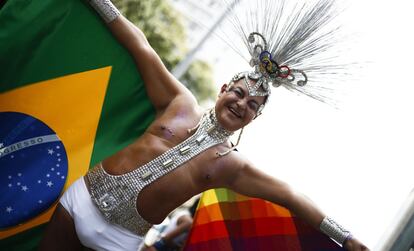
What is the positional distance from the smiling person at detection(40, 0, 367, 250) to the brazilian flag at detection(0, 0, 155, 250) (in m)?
0.16

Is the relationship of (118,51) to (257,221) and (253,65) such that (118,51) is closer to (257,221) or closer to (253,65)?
(253,65)

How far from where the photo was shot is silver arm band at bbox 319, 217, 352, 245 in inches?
84.4

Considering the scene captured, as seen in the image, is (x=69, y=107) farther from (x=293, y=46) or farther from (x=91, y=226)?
(x=293, y=46)

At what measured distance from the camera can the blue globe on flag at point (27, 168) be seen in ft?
7.24

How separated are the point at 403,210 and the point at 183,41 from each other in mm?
7499

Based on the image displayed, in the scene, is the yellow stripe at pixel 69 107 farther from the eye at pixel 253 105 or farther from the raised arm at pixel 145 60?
the eye at pixel 253 105

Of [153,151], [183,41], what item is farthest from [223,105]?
[183,41]

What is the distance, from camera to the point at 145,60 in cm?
236

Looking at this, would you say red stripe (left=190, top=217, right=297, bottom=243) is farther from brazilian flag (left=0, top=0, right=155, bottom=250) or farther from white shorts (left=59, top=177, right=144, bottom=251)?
brazilian flag (left=0, top=0, right=155, bottom=250)

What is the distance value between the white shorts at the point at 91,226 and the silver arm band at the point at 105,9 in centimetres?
88

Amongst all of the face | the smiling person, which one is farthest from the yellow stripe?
the face

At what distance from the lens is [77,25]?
7.66 feet

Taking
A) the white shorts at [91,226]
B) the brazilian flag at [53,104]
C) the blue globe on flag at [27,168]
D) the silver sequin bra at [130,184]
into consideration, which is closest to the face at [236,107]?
the silver sequin bra at [130,184]

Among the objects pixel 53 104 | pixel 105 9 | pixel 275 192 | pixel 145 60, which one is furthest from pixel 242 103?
pixel 53 104
